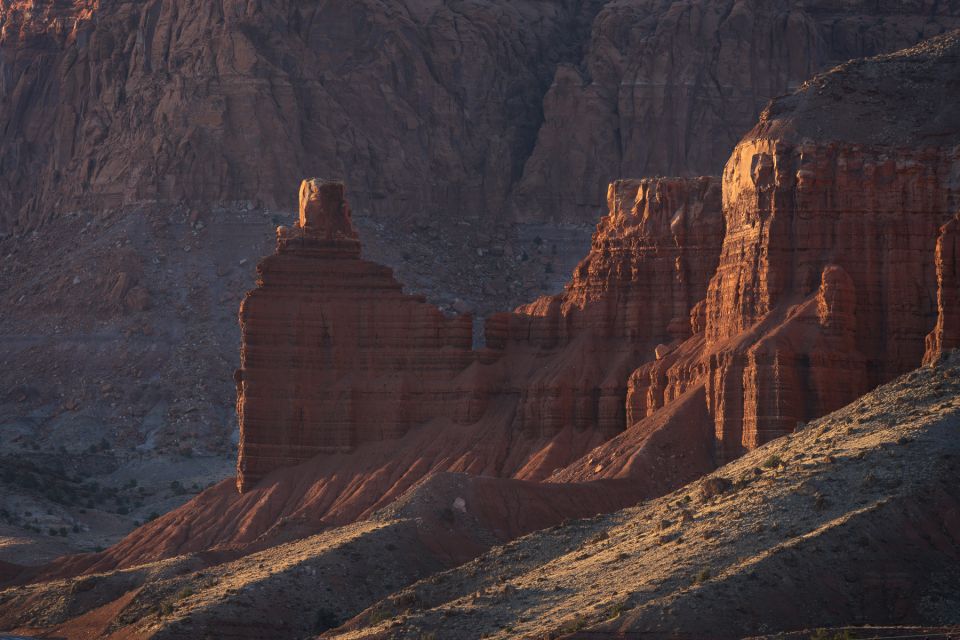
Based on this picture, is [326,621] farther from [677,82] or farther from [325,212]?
[677,82]

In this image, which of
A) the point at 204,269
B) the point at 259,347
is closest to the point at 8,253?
the point at 204,269

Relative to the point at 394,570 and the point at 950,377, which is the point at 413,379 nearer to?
the point at 394,570

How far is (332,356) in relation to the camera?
108 m

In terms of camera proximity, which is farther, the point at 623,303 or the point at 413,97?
the point at 413,97

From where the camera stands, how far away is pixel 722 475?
82125 millimetres

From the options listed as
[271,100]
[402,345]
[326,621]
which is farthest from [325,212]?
[271,100]

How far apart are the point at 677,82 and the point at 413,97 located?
14.4m

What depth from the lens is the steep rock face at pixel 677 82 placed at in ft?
595

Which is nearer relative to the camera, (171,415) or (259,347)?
(259,347)

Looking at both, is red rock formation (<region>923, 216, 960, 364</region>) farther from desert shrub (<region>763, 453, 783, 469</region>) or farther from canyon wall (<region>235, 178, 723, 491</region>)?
canyon wall (<region>235, 178, 723, 491</region>)

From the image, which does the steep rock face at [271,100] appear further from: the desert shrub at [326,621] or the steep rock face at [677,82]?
the desert shrub at [326,621]

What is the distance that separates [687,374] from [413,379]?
13.1 m

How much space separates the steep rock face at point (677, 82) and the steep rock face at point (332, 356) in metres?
72.1

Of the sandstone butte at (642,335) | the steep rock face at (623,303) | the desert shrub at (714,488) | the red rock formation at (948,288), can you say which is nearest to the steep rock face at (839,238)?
the sandstone butte at (642,335)
